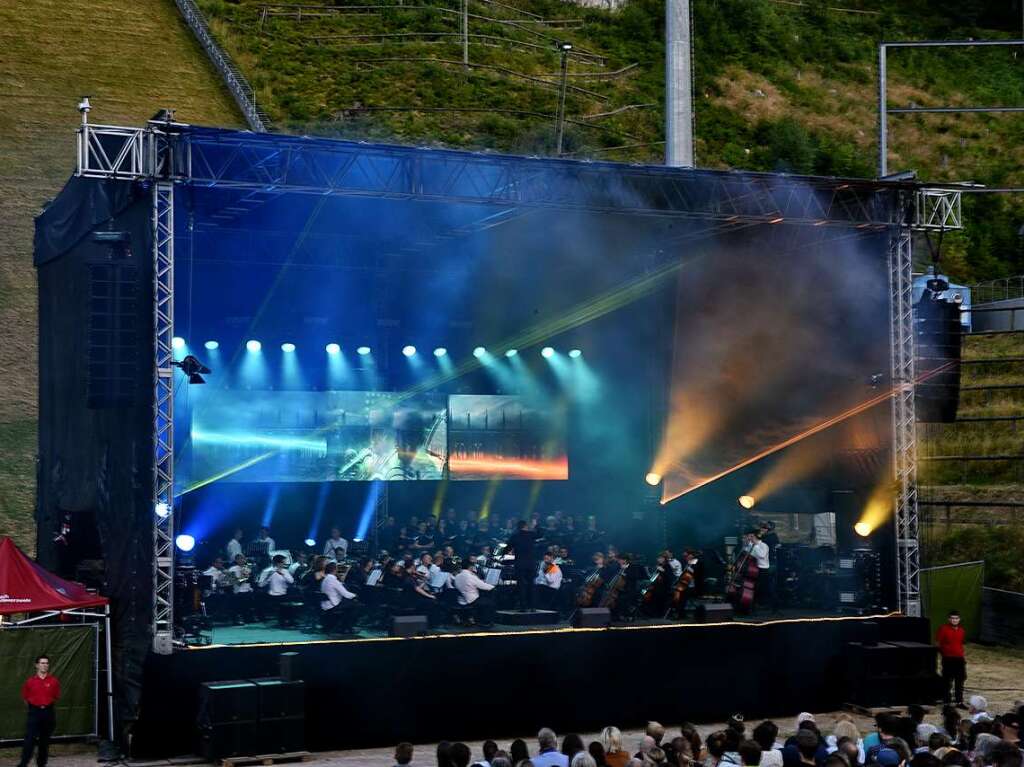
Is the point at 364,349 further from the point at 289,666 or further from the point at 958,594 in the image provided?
the point at 958,594

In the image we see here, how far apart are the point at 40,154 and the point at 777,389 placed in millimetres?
24208

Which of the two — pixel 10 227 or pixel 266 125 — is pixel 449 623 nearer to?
pixel 10 227

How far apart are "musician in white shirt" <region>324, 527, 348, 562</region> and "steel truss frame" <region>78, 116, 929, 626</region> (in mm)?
4867

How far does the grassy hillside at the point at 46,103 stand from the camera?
31.4 meters

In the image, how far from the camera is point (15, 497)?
96.2 feet

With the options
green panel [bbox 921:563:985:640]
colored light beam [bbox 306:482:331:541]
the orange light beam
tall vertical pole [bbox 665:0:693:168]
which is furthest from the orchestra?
tall vertical pole [bbox 665:0:693:168]

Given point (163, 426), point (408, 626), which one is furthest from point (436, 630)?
point (163, 426)

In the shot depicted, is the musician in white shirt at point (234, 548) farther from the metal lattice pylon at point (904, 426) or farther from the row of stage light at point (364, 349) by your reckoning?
the metal lattice pylon at point (904, 426)

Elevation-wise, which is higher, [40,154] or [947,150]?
[947,150]

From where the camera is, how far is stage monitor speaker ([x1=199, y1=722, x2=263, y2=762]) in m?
16.1

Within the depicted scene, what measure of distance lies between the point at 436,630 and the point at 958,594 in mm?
10922

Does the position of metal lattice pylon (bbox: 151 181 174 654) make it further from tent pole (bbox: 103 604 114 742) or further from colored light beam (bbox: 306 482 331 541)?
colored light beam (bbox: 306 482 331 541)

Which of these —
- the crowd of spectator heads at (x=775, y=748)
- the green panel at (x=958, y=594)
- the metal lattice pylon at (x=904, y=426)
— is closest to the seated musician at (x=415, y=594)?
the metal lattice pylon at (x=904, y=426)

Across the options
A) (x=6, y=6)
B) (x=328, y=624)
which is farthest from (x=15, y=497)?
(x=6, y=6)
